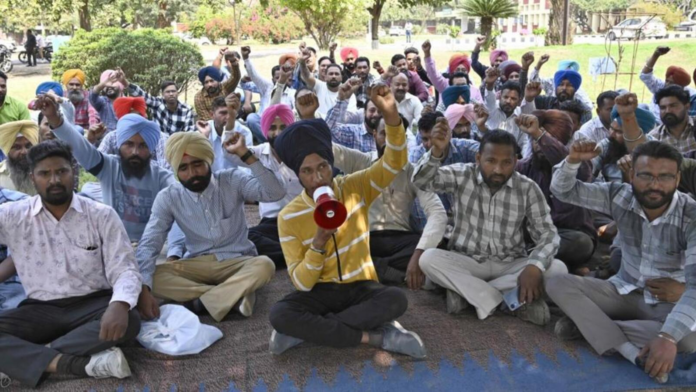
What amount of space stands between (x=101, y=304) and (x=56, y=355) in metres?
0.35

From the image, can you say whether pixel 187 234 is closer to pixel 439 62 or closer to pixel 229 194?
pixel 229 194

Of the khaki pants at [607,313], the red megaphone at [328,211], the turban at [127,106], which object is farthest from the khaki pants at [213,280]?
the turban at [127,106]

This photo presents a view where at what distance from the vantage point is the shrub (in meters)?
11.8

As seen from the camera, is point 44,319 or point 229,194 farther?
point 229,194

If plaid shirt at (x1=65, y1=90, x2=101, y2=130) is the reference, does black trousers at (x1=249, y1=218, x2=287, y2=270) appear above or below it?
below

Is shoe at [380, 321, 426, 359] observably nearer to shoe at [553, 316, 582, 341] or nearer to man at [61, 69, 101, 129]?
shoe at [553, 316, 582, 341]

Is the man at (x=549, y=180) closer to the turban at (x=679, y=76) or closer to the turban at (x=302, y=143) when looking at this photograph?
the turban at (x=302, y=143)

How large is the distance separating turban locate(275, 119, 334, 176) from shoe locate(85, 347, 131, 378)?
1331mm

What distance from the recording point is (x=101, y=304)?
3.34m

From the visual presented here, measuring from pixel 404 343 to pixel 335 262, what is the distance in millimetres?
569

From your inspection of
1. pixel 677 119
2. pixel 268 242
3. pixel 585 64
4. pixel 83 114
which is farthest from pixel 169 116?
pixel 585 64

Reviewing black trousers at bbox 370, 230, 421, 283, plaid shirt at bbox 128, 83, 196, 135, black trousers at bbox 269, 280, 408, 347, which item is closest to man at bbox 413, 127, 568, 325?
black trousers at bbox 370, 230, 421, 283

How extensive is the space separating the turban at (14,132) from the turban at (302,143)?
242 cm

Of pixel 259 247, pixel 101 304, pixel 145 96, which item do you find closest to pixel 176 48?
pixel 145 96
